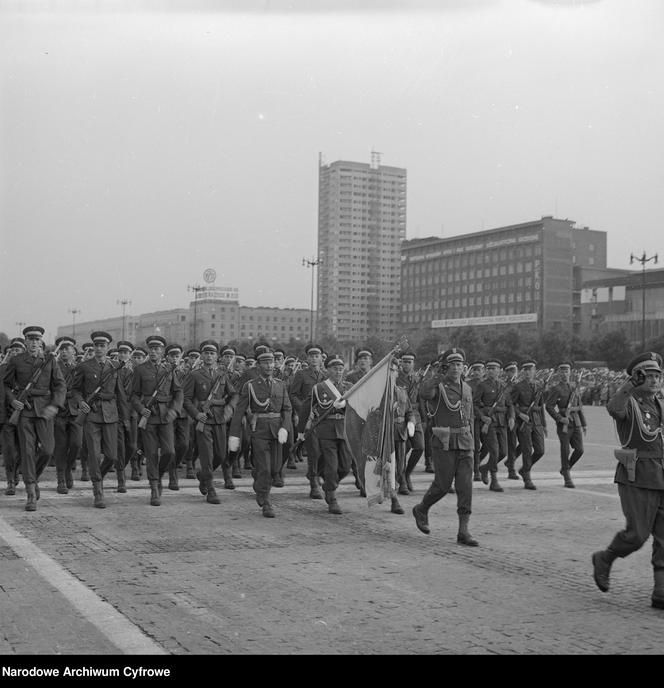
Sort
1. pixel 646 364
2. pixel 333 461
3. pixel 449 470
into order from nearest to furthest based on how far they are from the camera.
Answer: pixel 646 364, pixel 449 470, pixel 333 461

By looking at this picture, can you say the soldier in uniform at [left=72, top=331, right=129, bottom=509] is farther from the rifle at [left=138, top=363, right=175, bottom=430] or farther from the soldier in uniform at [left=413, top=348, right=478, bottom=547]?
the soldier in uniform at [left=413, top=348, right=478, bottom=547]

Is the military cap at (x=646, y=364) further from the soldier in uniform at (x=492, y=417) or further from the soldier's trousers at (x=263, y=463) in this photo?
the soldier in uniform at (x=492, y=417)

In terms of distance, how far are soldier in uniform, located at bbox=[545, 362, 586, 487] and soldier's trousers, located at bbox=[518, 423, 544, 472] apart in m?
0.32

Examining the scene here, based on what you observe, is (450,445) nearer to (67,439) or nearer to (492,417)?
(492,417)

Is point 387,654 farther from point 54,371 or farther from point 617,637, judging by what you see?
point 54,371

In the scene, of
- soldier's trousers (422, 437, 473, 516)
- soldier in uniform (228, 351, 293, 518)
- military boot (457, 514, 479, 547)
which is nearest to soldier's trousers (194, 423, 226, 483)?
soldier in uniform (228, 351, 293, 518)

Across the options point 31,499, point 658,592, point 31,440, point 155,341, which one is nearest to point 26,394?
point 31,440

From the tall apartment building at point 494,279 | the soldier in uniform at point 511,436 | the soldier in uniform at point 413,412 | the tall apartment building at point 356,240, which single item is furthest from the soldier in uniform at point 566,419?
the tall apartment building at point 494,279

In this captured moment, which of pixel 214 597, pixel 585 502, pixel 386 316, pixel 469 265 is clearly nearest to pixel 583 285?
pixel 469 265

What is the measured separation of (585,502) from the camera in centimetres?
1259

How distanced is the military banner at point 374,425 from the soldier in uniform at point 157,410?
248 cm

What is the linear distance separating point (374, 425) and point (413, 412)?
204cm

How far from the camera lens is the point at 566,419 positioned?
14328 millimetres
